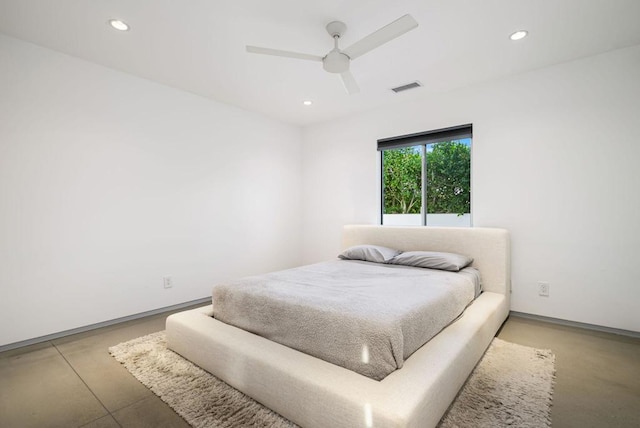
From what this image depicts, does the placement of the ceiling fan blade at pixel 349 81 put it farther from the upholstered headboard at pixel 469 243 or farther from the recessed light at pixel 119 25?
the upholstered headboard at pixel 469 243

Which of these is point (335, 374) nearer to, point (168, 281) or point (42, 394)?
point (42, 394)

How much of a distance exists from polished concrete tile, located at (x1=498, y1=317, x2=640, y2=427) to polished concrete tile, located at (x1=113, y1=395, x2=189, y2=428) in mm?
1957

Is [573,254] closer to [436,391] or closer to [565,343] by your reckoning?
[565,343]

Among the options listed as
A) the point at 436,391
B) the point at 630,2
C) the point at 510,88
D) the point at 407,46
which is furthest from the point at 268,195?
the point at 630,2

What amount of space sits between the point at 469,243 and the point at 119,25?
3644mm

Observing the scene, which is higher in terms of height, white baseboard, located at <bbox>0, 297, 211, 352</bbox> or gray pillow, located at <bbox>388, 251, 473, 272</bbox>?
gray pillow, located at <bbox>388, 251, 473, 272</bbox>

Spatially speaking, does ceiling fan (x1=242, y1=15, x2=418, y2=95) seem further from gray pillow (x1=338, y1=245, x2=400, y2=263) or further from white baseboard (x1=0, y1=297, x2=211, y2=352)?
white baseboard (x1=0, y1=297, x2=211, y2=352)

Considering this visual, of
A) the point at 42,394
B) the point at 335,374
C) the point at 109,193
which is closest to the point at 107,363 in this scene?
the point at 42,394

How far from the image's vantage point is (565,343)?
2.45m

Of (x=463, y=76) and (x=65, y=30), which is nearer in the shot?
(x=65, y=30)

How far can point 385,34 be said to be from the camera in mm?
1863

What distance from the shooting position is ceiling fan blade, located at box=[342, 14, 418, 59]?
1742 mm

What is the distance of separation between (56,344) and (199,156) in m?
2.23

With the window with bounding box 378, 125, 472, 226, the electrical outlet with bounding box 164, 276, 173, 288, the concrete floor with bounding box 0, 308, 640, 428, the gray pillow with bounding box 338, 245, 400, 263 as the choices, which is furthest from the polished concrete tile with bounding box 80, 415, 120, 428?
the window with bounding box 378, 125, 472, 226
